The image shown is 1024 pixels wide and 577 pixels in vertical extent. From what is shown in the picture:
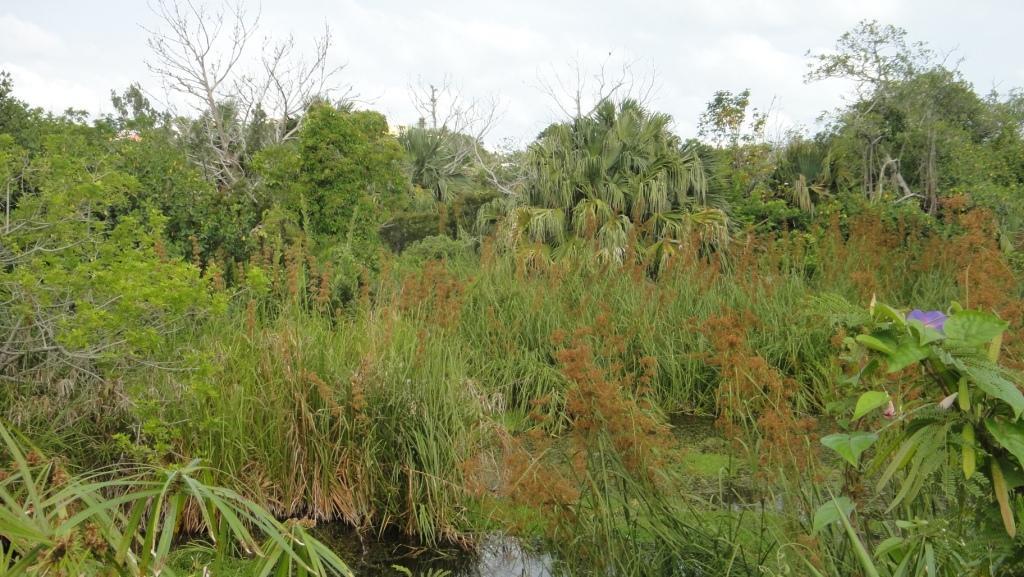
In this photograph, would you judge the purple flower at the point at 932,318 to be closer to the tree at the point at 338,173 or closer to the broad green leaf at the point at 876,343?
the broad green leaf at the point at 876,343

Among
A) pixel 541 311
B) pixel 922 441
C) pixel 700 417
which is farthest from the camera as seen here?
pixel 541 311

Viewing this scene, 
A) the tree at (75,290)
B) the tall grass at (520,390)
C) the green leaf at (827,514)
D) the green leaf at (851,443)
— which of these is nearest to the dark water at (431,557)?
the tall grass at (520,390)

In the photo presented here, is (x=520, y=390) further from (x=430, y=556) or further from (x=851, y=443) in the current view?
(x=851, y=443)

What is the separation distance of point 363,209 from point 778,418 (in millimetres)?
5978

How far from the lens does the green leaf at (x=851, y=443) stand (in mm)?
1379

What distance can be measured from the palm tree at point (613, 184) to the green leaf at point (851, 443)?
8.26 metres

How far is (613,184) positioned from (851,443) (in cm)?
958

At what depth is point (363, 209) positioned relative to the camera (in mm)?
7855

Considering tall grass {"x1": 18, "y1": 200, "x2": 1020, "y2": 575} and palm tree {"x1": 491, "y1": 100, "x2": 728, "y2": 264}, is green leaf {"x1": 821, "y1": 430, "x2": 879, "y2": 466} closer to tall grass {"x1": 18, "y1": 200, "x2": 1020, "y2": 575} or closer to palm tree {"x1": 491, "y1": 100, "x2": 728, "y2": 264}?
tall grass {"x1": 18, "y1": 200, "x2": 1020, "y2": 575}

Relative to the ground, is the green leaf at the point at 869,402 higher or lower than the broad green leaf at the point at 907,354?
lower

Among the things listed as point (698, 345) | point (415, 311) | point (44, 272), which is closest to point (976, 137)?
point (698, 345)

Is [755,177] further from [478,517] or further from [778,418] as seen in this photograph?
[778,418]

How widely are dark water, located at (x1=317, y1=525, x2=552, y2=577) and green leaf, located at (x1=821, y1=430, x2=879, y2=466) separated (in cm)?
224

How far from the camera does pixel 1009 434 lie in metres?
1.37
